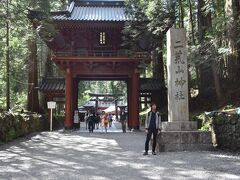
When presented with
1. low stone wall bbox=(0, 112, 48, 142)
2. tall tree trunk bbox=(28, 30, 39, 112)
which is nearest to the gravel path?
low stone wall bbox=(0, 112, 48, 142)

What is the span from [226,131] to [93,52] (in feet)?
47.6

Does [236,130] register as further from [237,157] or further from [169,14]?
[169,14]

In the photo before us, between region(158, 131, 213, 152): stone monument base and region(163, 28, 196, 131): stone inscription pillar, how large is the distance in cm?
42

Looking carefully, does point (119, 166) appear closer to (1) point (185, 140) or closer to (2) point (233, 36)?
(1) point (185, 140)

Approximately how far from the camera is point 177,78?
13.4 meters

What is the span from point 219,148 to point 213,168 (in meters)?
4.38

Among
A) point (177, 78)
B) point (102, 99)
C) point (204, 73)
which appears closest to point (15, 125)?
point (177, 78)

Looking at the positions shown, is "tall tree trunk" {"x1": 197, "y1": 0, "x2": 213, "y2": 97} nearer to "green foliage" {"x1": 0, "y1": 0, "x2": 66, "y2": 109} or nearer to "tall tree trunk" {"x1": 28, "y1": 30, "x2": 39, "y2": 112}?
"green foliage" {"x1": 0, "y1": 0, "x2": 66, "y2": 109}

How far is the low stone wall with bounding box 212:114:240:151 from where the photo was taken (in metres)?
12.0

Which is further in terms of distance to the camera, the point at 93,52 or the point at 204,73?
the point at 93,52

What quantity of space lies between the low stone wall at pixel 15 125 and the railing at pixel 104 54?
475 cm

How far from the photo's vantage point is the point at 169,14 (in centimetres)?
2366

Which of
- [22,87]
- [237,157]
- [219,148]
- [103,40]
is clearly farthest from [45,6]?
[22,87]

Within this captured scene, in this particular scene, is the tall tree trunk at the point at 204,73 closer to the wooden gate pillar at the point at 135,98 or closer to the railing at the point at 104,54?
the railing at the point at 104,54
